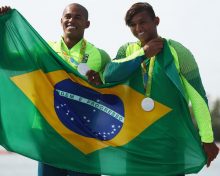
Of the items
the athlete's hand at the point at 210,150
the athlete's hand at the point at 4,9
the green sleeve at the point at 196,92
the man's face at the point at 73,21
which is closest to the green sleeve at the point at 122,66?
the green sleeve at the point at 196,92

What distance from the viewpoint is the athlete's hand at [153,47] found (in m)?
3.90

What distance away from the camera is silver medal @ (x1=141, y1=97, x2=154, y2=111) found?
13.2 ft

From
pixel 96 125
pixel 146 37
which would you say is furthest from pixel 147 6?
pixel 96 125

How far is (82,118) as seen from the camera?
4.15m

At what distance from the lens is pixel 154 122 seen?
4.04 meters

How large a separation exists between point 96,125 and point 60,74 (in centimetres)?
46

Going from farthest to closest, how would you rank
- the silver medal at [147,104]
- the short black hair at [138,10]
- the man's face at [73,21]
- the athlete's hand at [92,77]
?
the man's face at [73,21]
the athlete's hand at [92,77]
the silver medal at [147,104]
the short black hair at [138,10]

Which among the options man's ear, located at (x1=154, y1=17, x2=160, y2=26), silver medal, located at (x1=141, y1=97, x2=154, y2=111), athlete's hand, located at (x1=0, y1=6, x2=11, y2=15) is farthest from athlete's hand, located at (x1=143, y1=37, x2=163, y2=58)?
athlete's hand, located at (x1=0, y1=6, x2=11, y2=15)

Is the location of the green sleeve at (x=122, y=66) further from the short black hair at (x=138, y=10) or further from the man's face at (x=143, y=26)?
the short black hair at (x=138, y=10)

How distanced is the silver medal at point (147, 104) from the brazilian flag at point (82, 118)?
0.08 feet

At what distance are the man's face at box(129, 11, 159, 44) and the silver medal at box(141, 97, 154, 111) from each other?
0.42m

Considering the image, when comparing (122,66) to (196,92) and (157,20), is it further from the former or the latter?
(196,92)

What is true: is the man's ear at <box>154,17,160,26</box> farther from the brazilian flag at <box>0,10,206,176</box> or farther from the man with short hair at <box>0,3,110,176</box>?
the man with short hair at <box>0,3,110,176</box>

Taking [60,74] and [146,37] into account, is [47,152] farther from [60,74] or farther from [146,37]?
[146,37]
